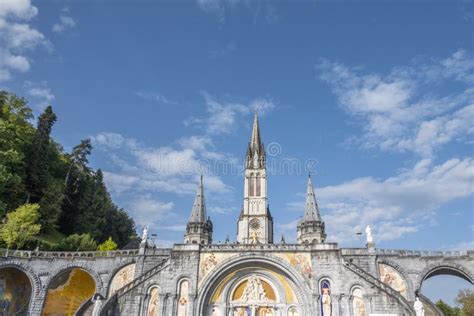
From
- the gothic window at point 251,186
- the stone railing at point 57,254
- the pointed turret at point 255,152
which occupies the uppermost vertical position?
the pointed turret at point 255,152

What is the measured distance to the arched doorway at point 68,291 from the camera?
27625mm

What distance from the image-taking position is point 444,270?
27.6 metres

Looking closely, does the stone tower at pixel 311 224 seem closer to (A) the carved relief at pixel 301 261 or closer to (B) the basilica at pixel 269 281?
(B) the basilica at pixel 269 281

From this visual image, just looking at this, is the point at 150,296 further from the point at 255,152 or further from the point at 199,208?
the point at 255,152

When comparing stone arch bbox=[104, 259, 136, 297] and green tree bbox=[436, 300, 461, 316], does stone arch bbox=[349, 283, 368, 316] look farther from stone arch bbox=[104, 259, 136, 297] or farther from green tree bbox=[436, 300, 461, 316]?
green tree bbox=[436, 300, 461, 316]

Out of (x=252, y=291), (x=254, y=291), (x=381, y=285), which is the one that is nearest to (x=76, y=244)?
(x=252, y=291)

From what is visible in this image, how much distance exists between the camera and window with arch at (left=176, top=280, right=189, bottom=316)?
25562mm

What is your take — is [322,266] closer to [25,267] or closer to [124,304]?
[124,304]

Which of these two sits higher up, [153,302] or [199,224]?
[199,224]

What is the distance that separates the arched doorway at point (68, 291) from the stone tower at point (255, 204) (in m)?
28.0

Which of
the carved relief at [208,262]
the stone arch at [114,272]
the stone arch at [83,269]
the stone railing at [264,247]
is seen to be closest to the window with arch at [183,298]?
the carved relief at [208,262]

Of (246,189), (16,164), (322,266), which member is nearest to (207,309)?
(322,266)

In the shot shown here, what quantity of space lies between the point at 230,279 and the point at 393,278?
1313 cm

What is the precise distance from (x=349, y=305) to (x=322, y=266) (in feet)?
10.5
